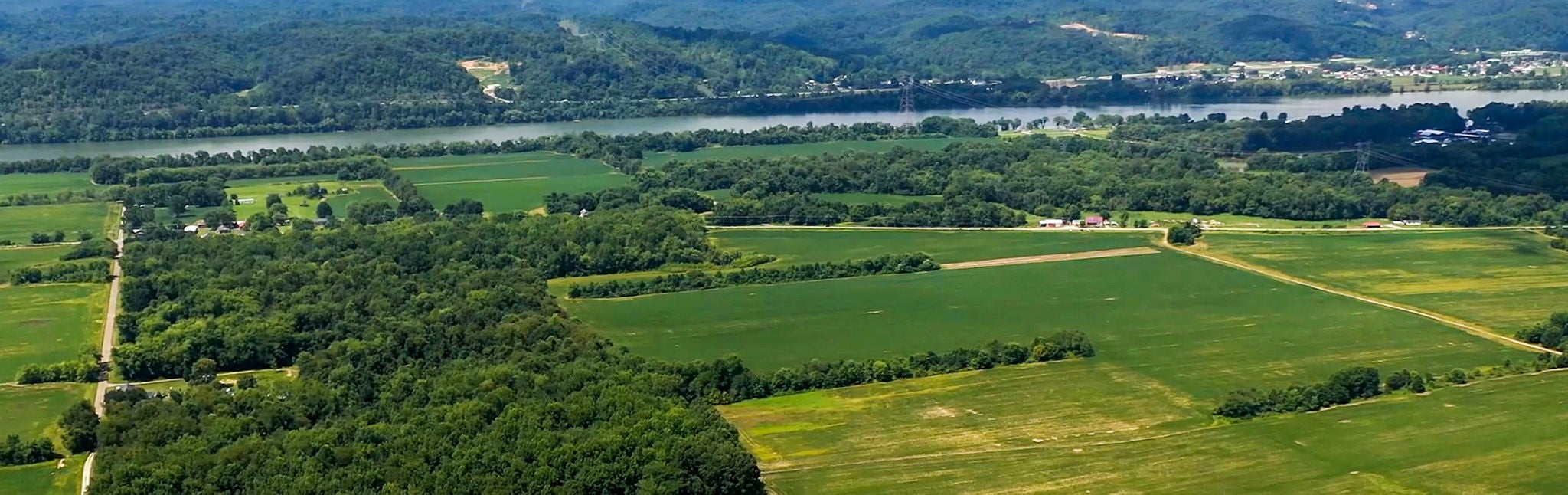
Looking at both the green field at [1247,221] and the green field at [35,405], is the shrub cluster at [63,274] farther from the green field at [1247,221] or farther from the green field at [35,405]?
the green field at [1247,221]

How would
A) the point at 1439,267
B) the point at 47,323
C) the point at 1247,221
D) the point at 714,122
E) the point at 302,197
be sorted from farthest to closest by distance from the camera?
the point at 714,122 → the point at 302,197 → the point at 1247,221 → the point at 1439,267 → the point at 47,323

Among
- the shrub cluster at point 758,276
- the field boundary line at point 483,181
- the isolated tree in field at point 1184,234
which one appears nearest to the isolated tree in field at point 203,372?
the shrub cluster at point 758,276

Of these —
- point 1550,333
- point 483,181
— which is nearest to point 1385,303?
point 1550,333

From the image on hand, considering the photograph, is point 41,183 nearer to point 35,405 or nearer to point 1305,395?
point 35,405

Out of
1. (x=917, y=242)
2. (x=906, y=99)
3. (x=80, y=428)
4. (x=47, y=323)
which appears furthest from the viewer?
(x=906, y=99)

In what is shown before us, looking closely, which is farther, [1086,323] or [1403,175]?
[1403,175]

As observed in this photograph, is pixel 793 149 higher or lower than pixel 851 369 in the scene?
lower

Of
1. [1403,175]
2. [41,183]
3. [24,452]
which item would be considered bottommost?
[41,183]

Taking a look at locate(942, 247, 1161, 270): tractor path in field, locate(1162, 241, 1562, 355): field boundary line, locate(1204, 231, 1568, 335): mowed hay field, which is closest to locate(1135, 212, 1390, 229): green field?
locate(1204, 231, 1568, 335): mowed hay field
